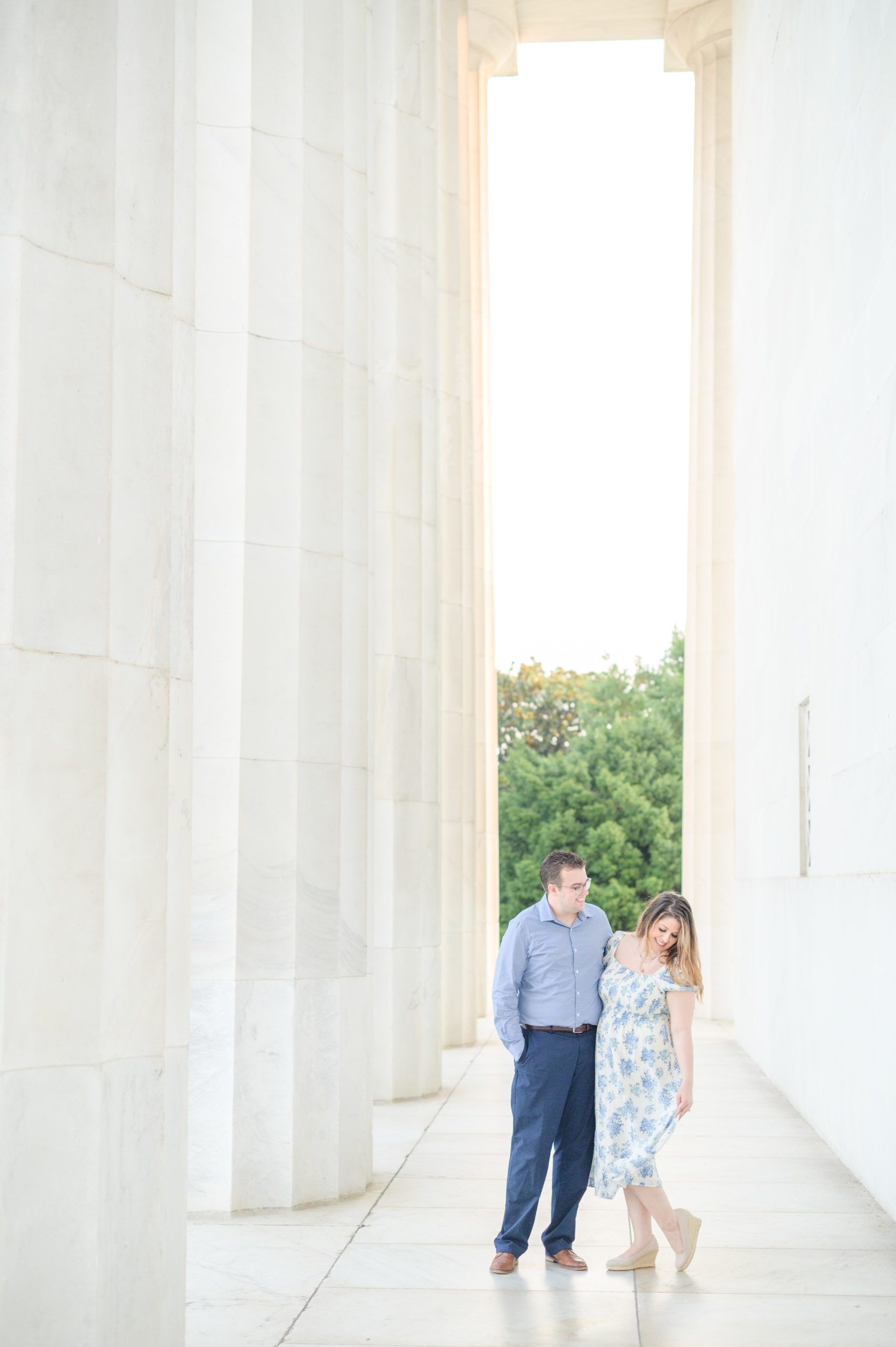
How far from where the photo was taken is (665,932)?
10664 mm

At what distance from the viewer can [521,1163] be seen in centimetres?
1082

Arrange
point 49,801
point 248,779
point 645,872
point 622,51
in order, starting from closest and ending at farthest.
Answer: point 49,801
point 248,779
point 645,872
point 622,51

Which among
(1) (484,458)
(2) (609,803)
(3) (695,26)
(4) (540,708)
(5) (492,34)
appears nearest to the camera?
(1) (484,458)

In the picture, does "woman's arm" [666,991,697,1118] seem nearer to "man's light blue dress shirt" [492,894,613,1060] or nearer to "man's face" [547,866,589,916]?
"man's light blue dress shirt" [492,894,613,1060]

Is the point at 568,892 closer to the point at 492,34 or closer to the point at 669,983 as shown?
the point at 669,983

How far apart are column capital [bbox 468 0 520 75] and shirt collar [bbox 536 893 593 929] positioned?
106 feet

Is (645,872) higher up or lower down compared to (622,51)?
lower down

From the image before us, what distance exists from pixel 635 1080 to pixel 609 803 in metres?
62.3

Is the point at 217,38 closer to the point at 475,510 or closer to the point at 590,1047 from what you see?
the point at 590,1047

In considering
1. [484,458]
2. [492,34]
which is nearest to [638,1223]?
[484,458]

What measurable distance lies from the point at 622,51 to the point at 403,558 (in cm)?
8329

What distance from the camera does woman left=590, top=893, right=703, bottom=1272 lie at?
1070 cm

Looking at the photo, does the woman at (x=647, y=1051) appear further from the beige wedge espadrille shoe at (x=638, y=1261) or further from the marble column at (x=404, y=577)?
the marble column at (x=404, y=577)

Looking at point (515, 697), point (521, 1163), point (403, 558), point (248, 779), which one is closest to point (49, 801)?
point (521, 1163)
